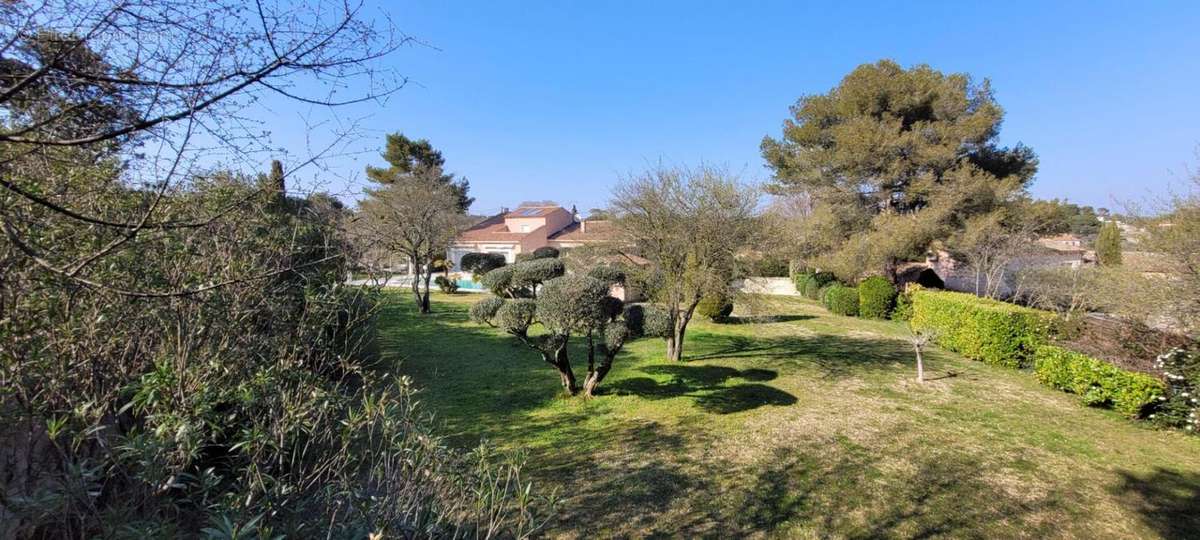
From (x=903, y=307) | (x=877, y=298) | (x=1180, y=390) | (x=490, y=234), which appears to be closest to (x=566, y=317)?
(x=1180, y=390)

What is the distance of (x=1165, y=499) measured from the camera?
14.8 ft

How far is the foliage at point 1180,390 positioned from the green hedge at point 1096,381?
0.13 metres

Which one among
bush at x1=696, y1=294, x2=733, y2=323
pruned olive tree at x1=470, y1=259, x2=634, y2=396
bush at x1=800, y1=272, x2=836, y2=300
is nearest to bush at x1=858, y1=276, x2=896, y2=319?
bush at x1=800, y1=272, x2=836, y2=300

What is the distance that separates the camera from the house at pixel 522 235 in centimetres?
3141

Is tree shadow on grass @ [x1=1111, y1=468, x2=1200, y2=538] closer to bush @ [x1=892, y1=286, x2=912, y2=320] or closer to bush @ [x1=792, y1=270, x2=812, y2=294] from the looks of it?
bush @ [x1=892, y1=286, x2=912, y2=320]

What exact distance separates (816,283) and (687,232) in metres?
14.8

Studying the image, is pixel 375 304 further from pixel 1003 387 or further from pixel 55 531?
pixel 1003 387

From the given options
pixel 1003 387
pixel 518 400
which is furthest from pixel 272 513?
pixel 1003 387

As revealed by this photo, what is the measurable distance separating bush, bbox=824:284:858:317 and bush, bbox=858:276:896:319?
345mm

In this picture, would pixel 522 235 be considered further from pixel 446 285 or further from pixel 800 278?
pixel 800 278

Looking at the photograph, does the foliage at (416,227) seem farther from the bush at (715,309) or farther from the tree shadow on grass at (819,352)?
the tree shadow on grass at (819,352)

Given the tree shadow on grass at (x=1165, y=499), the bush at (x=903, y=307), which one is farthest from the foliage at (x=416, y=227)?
the bush at (x=903, y=307)

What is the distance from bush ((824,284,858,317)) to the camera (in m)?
16.9

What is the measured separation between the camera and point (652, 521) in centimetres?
406
